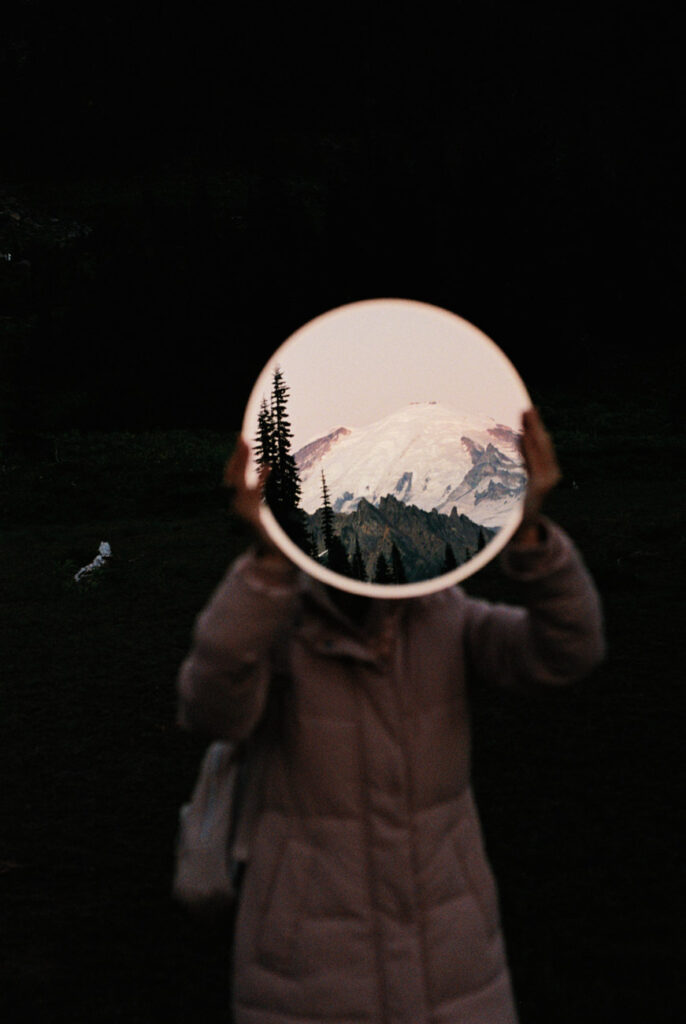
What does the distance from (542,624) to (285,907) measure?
2.60 ft

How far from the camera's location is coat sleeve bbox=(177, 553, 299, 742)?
170 cm

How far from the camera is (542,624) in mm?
1804

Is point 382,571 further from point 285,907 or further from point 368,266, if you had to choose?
point 368,266

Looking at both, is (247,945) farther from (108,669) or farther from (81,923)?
(108,669)

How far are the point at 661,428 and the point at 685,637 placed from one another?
56.5ft

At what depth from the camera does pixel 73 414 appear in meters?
33.2

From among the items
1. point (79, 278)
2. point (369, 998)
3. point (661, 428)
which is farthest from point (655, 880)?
point (79, 278)

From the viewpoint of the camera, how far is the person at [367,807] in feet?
6.05

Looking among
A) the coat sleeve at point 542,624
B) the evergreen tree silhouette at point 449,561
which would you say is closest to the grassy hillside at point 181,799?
the coat sleeve at point 542,624

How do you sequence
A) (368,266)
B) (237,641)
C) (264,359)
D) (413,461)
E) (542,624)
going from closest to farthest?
1. (237,641)
2. (542,624)
3. (413,461)
4. (264,359)
5. (368,266)

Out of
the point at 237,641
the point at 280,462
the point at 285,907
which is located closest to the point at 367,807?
the point at 285,907

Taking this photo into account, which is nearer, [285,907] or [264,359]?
[285,907]

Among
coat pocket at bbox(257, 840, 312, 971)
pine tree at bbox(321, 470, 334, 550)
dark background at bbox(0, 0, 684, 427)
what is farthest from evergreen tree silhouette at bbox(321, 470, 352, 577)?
dark background at bbox(0, 0, 684, 427)

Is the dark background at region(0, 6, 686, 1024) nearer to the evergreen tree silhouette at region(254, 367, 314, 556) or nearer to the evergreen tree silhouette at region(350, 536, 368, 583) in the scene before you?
the evergreen tree silhouette at region(350, 536, 368, 583)
